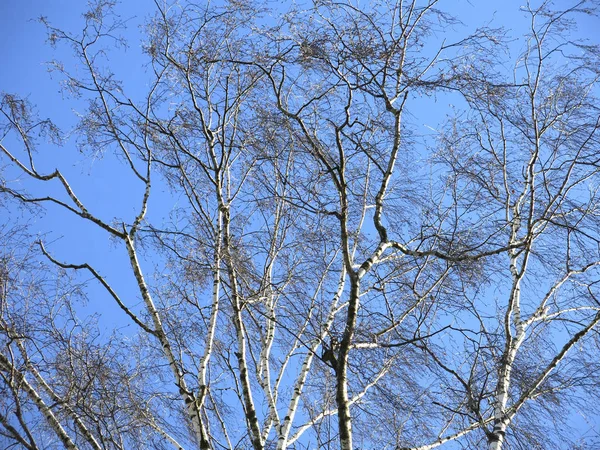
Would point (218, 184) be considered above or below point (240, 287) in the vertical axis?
above

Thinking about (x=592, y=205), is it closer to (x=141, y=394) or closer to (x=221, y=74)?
(x=221, y=74)

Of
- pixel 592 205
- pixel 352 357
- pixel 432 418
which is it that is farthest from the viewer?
pixel 592 205

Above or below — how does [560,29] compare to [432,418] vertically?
above

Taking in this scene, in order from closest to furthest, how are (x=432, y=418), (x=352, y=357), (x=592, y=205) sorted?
(x=352, y=357) → (x=432, y=418) → (x=592, y=205)

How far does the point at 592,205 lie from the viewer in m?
7.16

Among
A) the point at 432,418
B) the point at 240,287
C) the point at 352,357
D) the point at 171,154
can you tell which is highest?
the point at 171,154

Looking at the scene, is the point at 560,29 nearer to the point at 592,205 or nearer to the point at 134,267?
the point at 592,205

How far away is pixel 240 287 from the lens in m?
6.80

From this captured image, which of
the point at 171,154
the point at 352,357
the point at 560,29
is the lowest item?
the point at 352,357

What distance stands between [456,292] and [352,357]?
1.02 meters

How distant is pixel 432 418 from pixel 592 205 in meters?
2.51

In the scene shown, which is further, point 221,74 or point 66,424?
point 221,74

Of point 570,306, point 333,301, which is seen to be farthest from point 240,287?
point 570,306

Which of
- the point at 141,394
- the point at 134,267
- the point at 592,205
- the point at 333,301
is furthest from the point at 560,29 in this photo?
the point at 141,394
